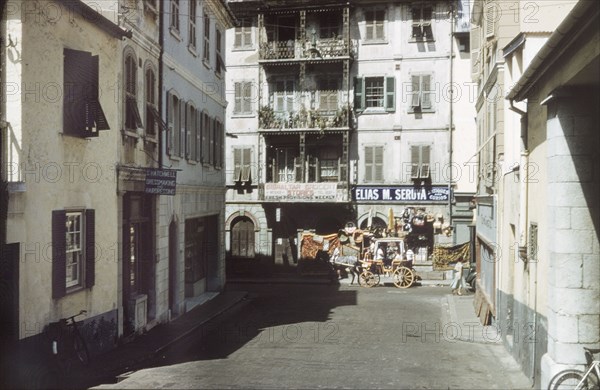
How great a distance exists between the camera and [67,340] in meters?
11.8

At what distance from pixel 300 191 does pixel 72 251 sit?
20683 mm

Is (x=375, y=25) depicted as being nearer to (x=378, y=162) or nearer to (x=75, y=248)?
(x=378, y=162)

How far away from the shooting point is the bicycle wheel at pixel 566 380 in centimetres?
924

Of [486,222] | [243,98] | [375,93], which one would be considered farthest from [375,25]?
[486,222]

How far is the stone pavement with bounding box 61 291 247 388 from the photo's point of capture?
1184 centimetres

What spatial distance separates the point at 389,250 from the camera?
98.9 feet

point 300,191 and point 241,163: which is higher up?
point 241,163

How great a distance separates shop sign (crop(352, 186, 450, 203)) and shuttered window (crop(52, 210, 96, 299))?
21221 millimetres

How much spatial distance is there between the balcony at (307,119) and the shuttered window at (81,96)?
2054cm

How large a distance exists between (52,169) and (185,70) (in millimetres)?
9137

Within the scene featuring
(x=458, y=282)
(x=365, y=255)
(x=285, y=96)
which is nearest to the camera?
(x=458, y=282)

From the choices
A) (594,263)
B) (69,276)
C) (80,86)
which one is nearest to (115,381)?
(69,276)

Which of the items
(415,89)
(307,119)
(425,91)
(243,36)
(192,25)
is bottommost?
(307,119)

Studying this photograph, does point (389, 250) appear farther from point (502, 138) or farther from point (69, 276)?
point (69, 276)
